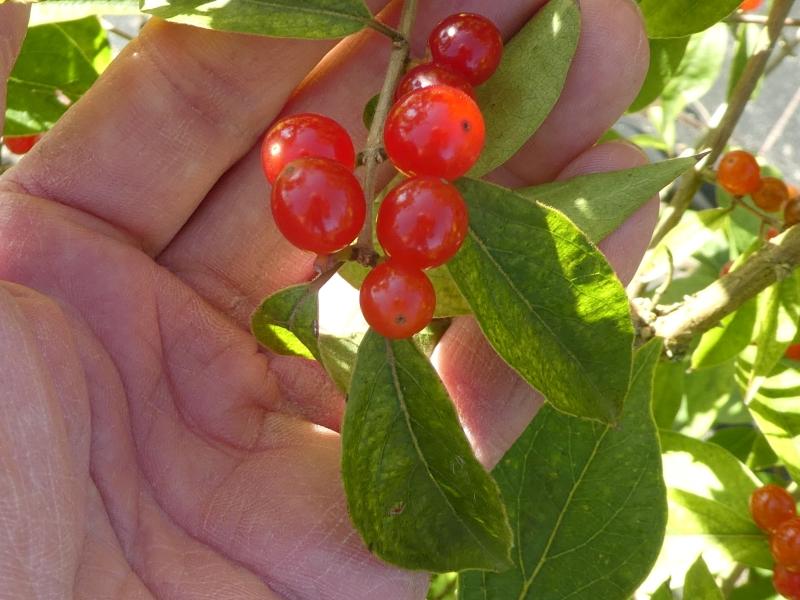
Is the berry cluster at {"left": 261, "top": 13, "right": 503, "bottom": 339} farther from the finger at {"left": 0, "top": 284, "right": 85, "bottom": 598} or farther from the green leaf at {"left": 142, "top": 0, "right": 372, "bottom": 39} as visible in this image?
the finger at {"left": 0, "top": 284, "right": 85, "bottom": 598}

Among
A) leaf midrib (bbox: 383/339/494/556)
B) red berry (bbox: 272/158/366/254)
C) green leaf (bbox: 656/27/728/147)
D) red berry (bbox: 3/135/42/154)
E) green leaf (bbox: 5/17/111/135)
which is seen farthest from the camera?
green leaf (bbox: 656/27/728/147)

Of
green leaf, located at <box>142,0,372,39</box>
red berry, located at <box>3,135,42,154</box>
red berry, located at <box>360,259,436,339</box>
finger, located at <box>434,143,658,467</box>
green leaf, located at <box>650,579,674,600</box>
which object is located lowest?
green leaf, located at <box>650,579,674,600</box>

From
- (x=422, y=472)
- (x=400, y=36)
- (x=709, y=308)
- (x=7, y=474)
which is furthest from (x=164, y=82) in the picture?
(x=709, y=308)

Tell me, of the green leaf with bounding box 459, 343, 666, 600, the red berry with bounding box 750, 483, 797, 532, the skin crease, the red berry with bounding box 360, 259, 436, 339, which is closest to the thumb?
the skin crease

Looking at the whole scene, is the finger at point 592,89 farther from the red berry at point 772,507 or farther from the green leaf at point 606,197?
the red berry at point 772,507

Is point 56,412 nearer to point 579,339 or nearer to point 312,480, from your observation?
point 312,480

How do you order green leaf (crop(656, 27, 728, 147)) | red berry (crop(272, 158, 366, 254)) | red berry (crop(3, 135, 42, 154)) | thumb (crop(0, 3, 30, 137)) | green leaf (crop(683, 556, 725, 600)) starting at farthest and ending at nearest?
green leaf (crop(656, 27, 728, 147))
red berry (crop(3, 135, 42, 154))
green leaf (crop(683, 556, 725, 600))
thumb (crop(0, 3, 30, 137))
red berry (crop(272, 158, 366, 254))
